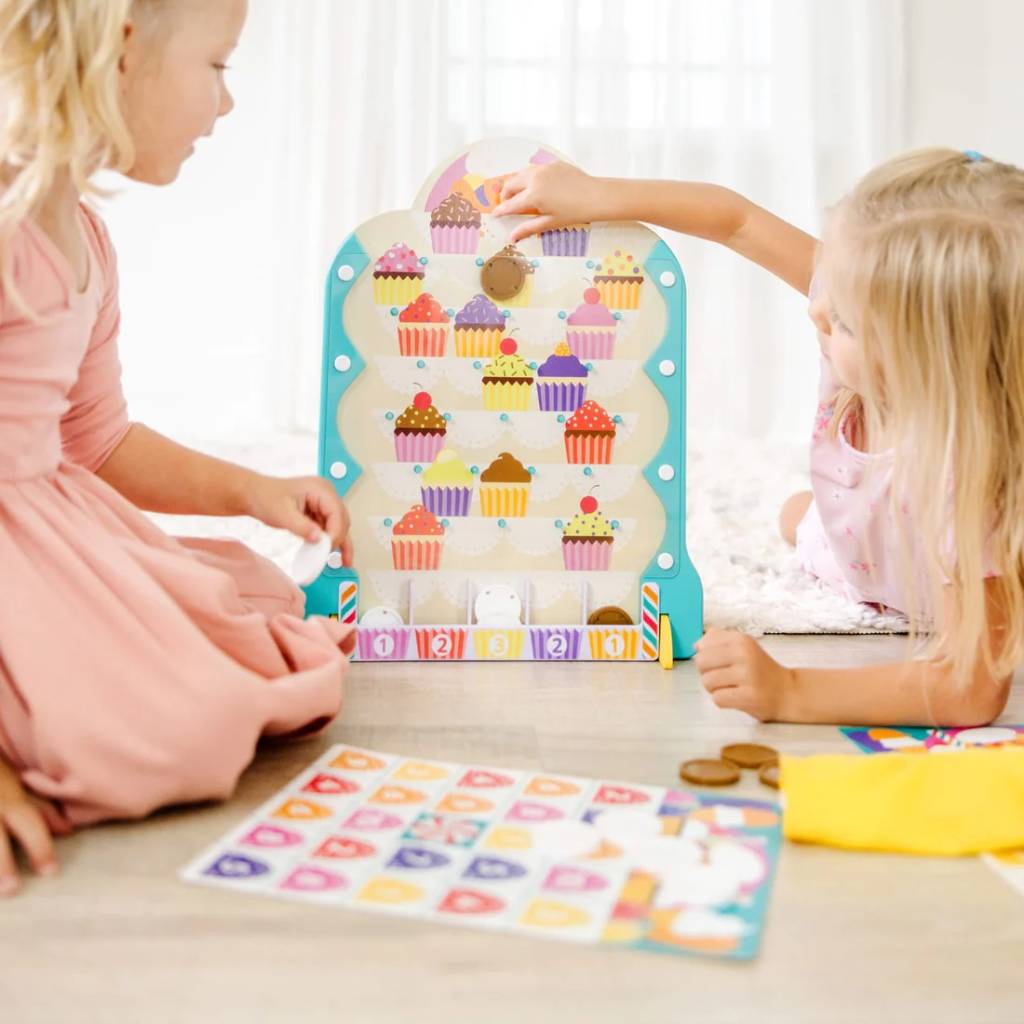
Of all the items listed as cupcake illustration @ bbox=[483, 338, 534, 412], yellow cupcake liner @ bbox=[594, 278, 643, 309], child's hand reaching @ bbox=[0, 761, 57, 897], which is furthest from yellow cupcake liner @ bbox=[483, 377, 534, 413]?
child's hand reaching @ bbox=[0, 761, 57, 897]

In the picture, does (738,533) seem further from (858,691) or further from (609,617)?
(858,691)

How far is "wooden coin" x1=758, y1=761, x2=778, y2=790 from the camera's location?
86 centimetres

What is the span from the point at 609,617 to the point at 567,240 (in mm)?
361

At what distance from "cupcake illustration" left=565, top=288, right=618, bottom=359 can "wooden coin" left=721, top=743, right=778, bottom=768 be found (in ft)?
1.39

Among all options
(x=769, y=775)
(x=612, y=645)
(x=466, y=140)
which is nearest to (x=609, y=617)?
(x=612, y=645)

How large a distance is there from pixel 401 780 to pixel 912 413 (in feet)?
1.53

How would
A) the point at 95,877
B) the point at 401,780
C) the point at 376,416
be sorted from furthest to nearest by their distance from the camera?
the point at 376,416 → the point at 401,780 → the point at 95,877

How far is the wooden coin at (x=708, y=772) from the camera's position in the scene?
86 centimetres

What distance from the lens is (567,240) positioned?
119 cm

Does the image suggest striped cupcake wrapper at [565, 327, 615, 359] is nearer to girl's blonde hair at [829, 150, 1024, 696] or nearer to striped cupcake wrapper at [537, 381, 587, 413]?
striped cupcake wrapper at [537, 381, 587, 413]

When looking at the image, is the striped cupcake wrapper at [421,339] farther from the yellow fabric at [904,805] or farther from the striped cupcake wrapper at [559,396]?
the yellow fabric at [904,805]

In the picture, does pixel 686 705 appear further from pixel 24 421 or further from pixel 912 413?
pixel 24 421

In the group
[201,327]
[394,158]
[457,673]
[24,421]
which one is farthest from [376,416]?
[201,327]

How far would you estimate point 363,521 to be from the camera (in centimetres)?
118
